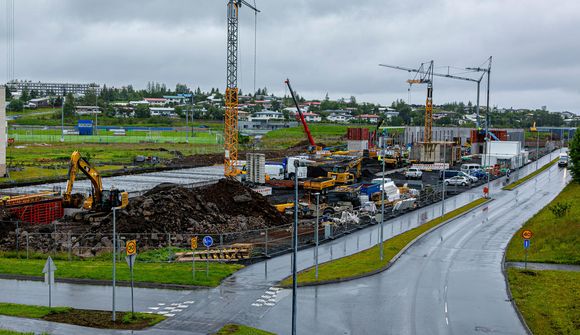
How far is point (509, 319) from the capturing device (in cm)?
2389

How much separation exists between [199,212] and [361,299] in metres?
18.7

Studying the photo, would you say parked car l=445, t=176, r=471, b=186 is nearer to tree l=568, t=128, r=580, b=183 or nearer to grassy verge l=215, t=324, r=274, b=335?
tree l=568, t=128, r=580, b=183

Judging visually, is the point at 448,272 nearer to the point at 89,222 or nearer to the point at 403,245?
the point at 403,245

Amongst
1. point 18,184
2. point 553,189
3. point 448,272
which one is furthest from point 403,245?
point 18,184

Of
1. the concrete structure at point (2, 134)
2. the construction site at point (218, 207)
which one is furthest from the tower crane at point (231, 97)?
→ the concrete structure at point (2, 134)

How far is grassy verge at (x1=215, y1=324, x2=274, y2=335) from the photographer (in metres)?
21.5

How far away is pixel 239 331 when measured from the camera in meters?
21.7

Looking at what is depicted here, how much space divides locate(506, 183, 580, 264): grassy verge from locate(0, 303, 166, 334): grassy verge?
21106 mm

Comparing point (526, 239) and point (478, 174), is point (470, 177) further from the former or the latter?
point (526, 239)

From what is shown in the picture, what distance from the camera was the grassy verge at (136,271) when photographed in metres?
28.9

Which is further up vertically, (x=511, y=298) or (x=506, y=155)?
(x=506, y=155)

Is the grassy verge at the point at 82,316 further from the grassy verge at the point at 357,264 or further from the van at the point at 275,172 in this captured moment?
the van at the point at 275,172

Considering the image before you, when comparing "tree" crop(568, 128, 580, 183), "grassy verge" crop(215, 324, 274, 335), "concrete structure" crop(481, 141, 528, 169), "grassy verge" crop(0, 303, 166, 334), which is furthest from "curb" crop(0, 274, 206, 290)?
"concrete structure" crop(481, 141, 528, 169)

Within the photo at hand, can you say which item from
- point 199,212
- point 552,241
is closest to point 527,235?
point 552,241
